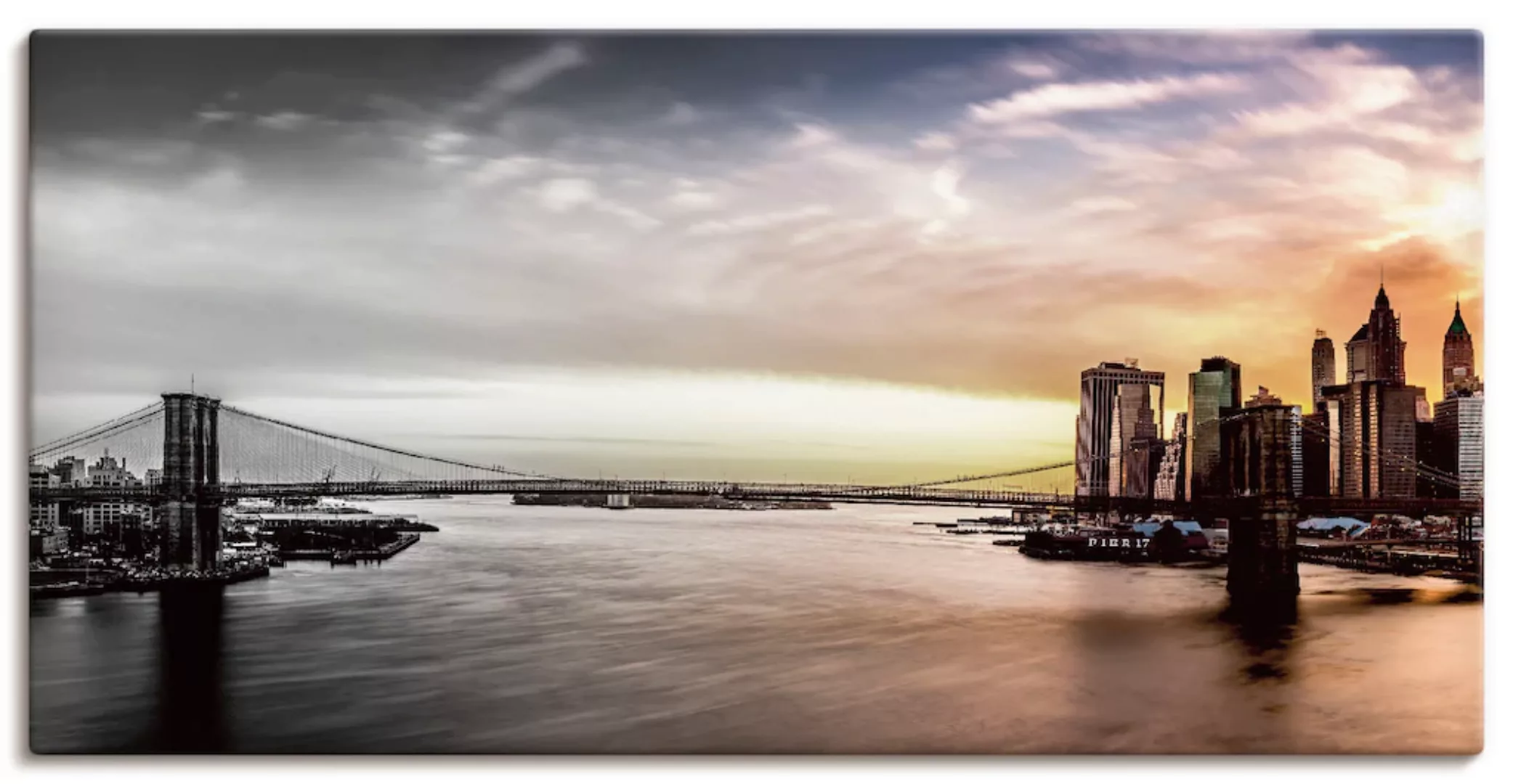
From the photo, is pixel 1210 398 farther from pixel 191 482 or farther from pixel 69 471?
pixel 69 471

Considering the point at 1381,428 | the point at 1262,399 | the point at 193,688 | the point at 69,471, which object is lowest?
the point at 193,688

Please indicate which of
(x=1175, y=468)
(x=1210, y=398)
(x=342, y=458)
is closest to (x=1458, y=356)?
(x=1210, y=398)

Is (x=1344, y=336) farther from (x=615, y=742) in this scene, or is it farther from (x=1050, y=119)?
(x=615, y=742)

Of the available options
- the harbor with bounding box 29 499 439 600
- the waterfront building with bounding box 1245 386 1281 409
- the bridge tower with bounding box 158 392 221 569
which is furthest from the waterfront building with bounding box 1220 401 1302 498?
the bridge tower with bounding box 158 392 221 569

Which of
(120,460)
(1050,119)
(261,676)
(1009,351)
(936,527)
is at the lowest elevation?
(261,676)

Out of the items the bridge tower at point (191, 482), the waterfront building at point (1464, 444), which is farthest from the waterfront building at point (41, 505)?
the waterfront building at point (1464, 444)

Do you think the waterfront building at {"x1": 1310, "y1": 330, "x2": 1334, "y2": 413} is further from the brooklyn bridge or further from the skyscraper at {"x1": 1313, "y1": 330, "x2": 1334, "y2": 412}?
the brooklyn bridge

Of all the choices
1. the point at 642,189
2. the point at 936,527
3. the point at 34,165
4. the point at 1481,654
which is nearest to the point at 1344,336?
the point at 1481,654
